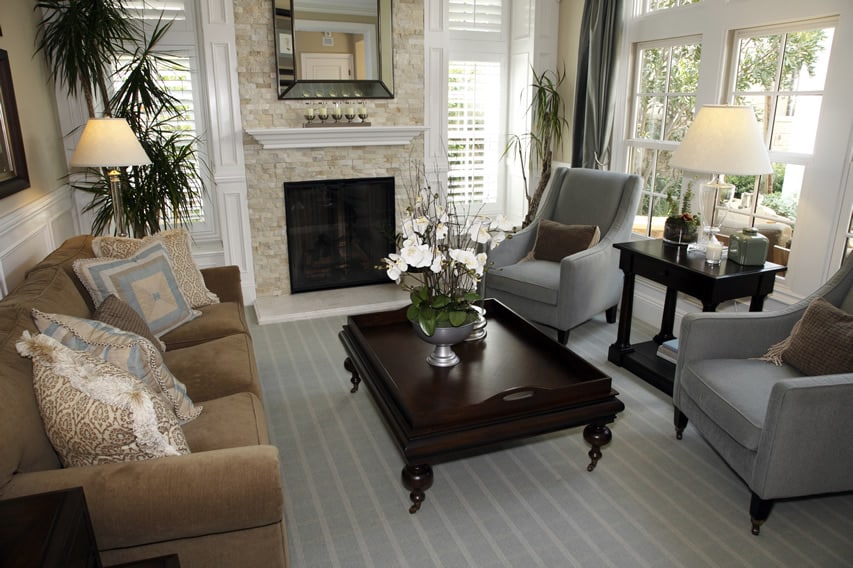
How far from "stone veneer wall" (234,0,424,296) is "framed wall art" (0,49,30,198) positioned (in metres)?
1.59

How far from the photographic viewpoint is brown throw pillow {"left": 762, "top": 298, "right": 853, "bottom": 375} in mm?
2285

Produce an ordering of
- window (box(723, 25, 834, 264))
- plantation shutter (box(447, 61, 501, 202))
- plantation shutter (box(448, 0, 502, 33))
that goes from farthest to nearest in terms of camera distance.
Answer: plantation shutter (box(447, 61, 501, 202)) → plantation shutter (box(448, 0, 502, 33)) → window (box(723, 25, 834, 264))


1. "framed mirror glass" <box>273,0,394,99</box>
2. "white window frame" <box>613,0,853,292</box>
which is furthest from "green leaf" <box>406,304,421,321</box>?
"framed mirror glass" <box>273,0,394,99</box>

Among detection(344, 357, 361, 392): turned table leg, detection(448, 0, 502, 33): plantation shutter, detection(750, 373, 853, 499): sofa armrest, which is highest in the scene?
detection(448, 0, 502, 33): plantation shutter

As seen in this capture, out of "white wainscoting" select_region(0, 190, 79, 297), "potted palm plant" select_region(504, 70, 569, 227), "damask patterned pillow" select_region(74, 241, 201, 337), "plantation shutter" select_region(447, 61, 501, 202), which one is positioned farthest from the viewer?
"plantation shutter" select_region(447, 61, 501, 202)

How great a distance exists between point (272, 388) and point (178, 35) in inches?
110

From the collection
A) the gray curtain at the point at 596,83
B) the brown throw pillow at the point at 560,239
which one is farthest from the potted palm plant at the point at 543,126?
the brown throw pillow at the point at 560,239

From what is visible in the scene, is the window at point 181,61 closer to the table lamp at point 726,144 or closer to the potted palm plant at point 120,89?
the potted palm plant at point 120,89

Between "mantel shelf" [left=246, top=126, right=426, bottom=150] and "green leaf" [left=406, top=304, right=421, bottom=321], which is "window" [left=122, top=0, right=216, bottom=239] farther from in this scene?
"green leaf" [left=406, top=304, right=421, bottom=321]

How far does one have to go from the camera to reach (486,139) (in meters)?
5.69

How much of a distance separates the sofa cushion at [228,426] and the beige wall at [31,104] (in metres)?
1.59

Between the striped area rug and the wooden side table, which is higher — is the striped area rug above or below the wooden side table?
below

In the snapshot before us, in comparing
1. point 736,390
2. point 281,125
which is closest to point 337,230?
point 281,125

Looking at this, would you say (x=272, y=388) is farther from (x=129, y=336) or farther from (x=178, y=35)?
(x=178, y=35)
